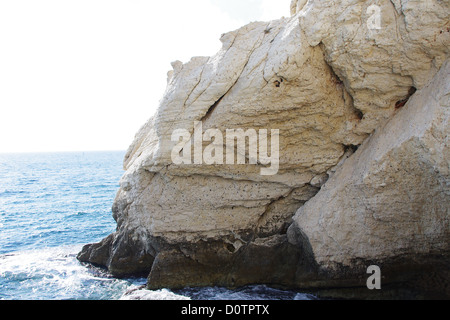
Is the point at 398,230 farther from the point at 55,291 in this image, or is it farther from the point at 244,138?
the point at 55,291

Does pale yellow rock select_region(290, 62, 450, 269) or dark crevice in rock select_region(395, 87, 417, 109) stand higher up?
dark crevice in rock select_region(395, 87, 417, 109)

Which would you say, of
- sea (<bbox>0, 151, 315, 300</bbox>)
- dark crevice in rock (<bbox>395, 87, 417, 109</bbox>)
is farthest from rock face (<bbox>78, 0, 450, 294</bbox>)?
sea (<bbox>0, 151, 315, 300</bbox>)

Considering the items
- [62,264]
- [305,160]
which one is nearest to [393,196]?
[305,160]

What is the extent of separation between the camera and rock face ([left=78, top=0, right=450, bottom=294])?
32.1 feet

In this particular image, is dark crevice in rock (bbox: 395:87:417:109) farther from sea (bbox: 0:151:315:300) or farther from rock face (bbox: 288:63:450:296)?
sea (bbox: 0:151:315:300)

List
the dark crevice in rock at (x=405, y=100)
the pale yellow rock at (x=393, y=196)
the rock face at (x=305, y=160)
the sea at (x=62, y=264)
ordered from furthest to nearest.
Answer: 1. the sea at (x=62, y=264)
2. the dark crevice in rock at (x=405, y=100)
3. the rock face at (x=305, y=160)
4. the pale yellow rock at (x=393, y=196)

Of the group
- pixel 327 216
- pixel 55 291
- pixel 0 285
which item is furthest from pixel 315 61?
pixel 0 285

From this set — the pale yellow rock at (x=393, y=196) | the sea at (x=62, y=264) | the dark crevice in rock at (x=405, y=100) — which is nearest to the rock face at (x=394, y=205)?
the pale yellow rock at (x=393, y=196)

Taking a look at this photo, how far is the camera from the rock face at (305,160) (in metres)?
9.77

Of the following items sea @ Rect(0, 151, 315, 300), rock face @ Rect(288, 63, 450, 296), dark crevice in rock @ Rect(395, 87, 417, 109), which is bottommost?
sea @ Rect(0, 151, 315, 300)

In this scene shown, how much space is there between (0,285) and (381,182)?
51.1 feet

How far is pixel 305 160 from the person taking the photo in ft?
39.7

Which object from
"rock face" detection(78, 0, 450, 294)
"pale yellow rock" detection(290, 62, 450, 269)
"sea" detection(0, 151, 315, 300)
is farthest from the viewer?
"sea" detection(0, 151, 315, 300)

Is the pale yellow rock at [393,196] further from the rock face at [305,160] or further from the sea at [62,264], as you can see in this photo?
the sea at [62,264]
